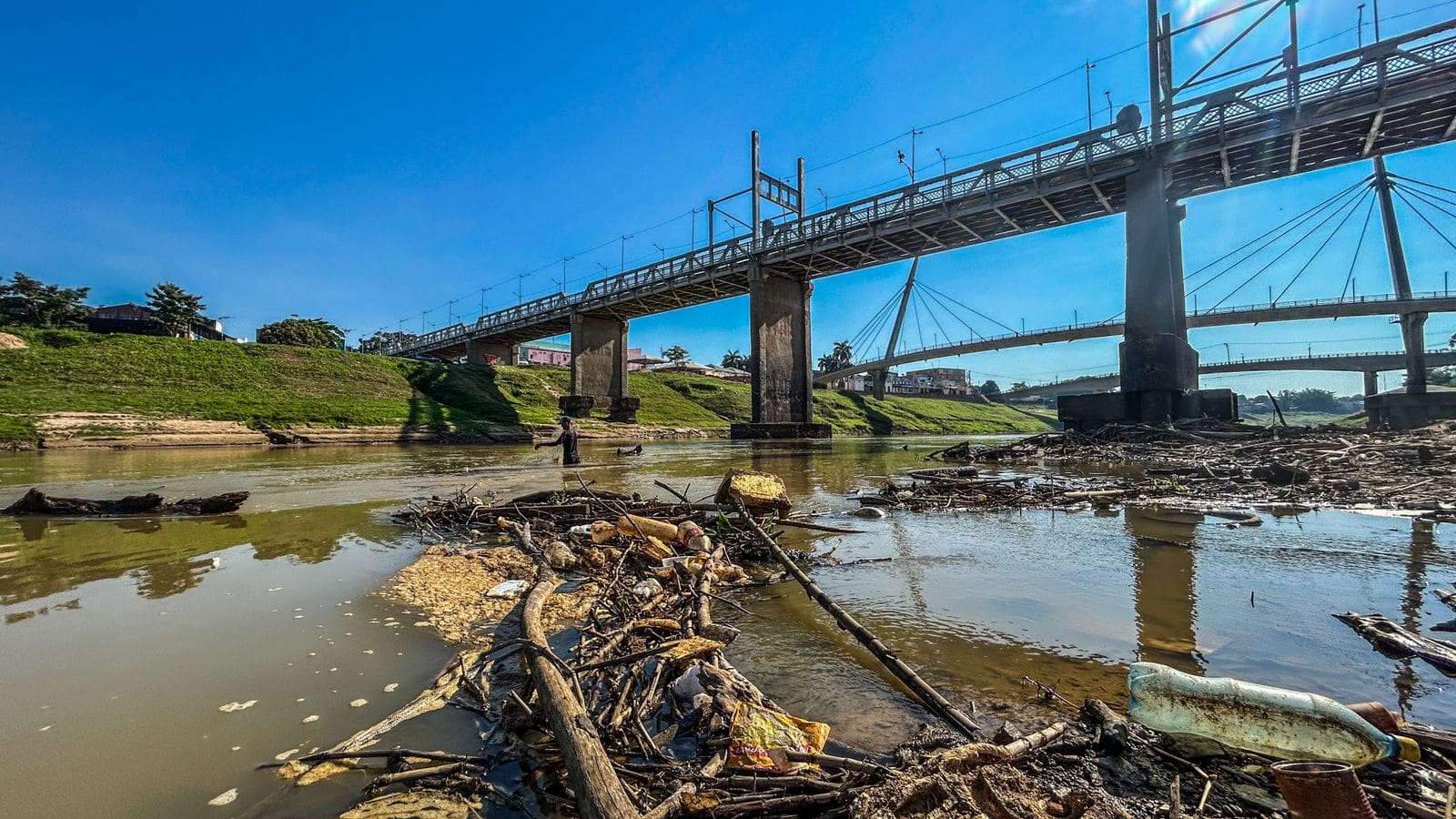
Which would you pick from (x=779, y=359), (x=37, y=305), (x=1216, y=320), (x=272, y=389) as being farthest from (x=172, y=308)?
(x=1216, y=320)

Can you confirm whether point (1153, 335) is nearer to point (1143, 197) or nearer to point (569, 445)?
point (1143, 197)

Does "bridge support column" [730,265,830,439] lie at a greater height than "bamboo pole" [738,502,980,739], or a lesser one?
greater

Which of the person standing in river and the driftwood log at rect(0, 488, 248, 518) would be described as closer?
the driftwood log at rect(0, 488, 248, 518)

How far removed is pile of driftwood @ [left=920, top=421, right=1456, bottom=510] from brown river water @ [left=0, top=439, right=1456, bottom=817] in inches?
64.3

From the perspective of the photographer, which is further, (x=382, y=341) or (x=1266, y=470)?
(x=382, y=341)

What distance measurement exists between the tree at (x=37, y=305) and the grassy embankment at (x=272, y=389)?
2885 cm

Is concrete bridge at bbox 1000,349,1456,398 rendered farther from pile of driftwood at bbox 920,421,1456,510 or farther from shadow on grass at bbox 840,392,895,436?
pile of driftwood at bbox 920,421,1456,510

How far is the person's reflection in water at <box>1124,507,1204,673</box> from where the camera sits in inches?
127

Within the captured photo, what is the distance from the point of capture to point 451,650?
133 inches

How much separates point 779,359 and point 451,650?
3284 centimetres

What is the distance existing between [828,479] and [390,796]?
12.0 metres

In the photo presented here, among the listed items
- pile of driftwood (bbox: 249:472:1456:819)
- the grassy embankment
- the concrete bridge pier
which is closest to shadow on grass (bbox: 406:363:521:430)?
the grassy embankment

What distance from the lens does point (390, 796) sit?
193 centimetres

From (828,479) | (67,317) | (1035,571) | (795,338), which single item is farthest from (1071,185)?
(67,317)
